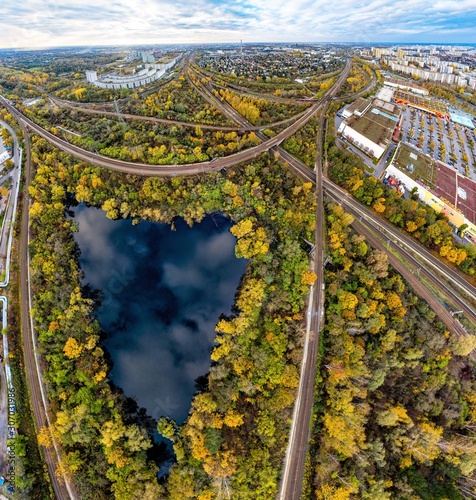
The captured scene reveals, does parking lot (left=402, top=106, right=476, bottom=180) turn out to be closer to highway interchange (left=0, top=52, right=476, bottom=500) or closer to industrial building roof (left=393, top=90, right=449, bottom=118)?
industrial building roof (left=393, top=90, right=449, bottom=118)

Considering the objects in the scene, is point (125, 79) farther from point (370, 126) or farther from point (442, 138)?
point (442, 138)

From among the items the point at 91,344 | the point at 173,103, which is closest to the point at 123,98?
the point at 173,103

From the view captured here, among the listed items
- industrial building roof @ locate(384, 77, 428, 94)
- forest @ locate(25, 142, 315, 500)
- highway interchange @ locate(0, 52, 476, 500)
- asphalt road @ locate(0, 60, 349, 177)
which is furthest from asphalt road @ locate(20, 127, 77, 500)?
A: industrial building roof @ locate(384, 77, 428, 94)

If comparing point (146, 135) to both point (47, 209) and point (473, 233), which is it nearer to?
point (47, 209)

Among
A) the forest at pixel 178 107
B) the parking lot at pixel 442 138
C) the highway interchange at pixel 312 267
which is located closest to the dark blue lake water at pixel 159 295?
the highway interchange at pixel 312 267

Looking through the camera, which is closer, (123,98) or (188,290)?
(188,290)

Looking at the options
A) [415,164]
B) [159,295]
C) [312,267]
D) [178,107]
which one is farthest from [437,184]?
[178,107]
